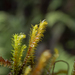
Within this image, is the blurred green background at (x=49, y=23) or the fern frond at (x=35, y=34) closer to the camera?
the fern frond at (x=35, y=34)

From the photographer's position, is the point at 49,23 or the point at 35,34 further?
the point at 49,23

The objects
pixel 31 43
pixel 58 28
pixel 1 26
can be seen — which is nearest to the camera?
pixel 31 43

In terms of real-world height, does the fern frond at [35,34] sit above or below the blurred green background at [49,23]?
below

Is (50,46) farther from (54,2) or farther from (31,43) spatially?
(31,43)

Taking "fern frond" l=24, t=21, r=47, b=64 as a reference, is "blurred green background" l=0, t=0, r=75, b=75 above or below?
above

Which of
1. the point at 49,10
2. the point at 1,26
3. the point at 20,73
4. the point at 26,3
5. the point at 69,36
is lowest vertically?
the point at 20,73

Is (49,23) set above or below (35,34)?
above

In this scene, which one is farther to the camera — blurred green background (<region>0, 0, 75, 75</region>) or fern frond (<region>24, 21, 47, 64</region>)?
blurred green background (<region>0, 0, 75, 75</region>)

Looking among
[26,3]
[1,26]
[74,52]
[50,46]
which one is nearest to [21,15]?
[26,3]
